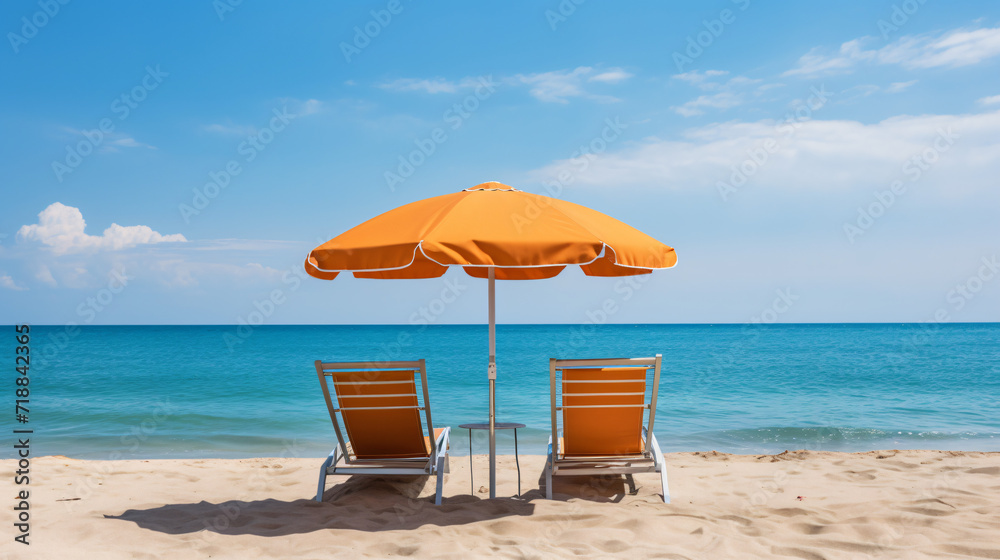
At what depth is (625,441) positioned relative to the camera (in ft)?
14.9

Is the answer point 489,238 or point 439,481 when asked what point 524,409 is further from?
point 489,238

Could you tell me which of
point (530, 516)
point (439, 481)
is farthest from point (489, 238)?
point (439, 481)

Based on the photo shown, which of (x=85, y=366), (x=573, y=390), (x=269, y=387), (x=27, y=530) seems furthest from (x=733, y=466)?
(x=85, y=366)

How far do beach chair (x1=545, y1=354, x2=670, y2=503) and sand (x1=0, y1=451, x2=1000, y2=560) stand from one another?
27cm

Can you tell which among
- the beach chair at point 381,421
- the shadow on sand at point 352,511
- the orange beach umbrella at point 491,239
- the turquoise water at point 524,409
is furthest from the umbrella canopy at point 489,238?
the turquoise water at point 524,409

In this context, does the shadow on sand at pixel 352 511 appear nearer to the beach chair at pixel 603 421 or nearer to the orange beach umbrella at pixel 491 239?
the beach chair at pixel 603 421

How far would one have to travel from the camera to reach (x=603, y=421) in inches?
177

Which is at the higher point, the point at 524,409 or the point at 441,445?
the point at 441,445

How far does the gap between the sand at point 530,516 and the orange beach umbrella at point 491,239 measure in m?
0.85

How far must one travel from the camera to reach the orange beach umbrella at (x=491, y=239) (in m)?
3.42

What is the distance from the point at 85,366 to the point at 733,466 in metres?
27.0

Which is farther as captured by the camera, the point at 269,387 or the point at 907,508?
the point at 269,387

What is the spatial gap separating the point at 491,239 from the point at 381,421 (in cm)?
174

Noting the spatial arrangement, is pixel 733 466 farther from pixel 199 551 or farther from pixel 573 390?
pixel 199 551
